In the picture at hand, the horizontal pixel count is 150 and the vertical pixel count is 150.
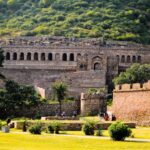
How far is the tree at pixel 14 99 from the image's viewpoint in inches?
3211

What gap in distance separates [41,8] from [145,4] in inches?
937

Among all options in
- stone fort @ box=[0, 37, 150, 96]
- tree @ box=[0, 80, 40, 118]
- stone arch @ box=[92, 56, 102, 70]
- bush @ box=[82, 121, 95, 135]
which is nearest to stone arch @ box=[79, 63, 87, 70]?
stone fort @ box=[0, 37, 150, 96]

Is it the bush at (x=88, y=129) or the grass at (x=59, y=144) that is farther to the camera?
the bush at (x=88, y=129)

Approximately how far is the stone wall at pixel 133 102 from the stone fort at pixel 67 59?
28.4 m

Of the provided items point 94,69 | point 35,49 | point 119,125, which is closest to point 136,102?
point 119,125

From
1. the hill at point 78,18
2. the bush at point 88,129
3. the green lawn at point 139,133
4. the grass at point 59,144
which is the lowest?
the grass at point 59,144

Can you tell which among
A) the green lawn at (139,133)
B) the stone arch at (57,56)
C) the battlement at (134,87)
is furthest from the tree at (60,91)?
the green lawn at (139,133)

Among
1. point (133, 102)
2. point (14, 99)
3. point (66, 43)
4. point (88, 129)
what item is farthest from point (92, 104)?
point (66, 43)

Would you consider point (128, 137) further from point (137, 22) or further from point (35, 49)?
point (137, 22)

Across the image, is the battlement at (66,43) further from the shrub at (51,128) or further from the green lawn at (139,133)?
the shrub at (51,128)

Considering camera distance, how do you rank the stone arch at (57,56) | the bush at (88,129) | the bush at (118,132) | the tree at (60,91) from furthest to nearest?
1. the stone arch at (57,56)
2. the tree at (60,91)
3. the bush at (88,129)
4. the bush at (118,132)

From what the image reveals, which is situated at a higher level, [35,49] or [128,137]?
[35,49]

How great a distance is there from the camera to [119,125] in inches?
1816

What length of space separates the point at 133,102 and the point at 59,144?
2564 cm
